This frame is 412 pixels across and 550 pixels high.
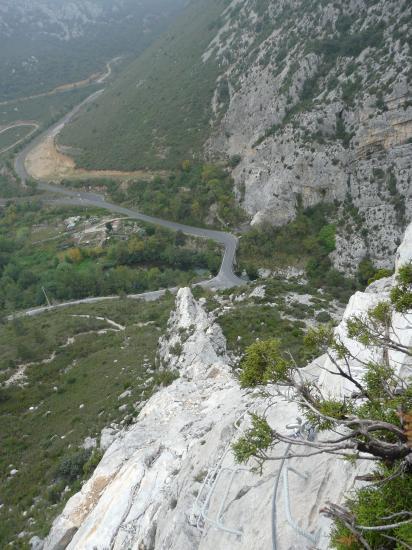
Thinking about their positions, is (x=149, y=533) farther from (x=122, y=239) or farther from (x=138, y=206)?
(x=138, y=206)

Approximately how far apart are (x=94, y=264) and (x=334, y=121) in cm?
5488

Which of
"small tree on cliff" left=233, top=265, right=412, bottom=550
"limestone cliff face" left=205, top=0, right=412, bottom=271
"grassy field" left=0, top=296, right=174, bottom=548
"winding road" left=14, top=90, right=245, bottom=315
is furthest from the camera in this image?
"winding road" left=14, top=90, right=245, bottom=315

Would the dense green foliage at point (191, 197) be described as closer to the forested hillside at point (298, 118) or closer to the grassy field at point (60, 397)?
the forested hillside at point (298, 118)

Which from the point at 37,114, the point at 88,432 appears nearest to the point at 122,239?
the point at 88,432

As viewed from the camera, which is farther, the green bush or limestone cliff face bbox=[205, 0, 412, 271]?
limestone cliff face bbox=[205, 0, 412, 271]

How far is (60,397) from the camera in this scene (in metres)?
36.8

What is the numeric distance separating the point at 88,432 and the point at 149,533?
1603cm

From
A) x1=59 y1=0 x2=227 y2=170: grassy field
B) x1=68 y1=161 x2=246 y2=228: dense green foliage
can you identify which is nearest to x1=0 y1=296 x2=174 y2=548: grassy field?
x1=68 y1=161 x2=246 y2=228: dense green foliage

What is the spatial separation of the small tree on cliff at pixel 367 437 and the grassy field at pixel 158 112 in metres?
94.1

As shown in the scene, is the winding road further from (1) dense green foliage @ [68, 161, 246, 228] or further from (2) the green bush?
(2) the green bush

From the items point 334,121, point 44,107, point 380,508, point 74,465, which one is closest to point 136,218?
point 334,121

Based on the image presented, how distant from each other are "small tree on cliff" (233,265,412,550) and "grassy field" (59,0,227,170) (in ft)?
309

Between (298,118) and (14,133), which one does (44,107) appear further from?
(298,118)

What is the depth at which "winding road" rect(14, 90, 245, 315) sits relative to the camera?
2872 inches
